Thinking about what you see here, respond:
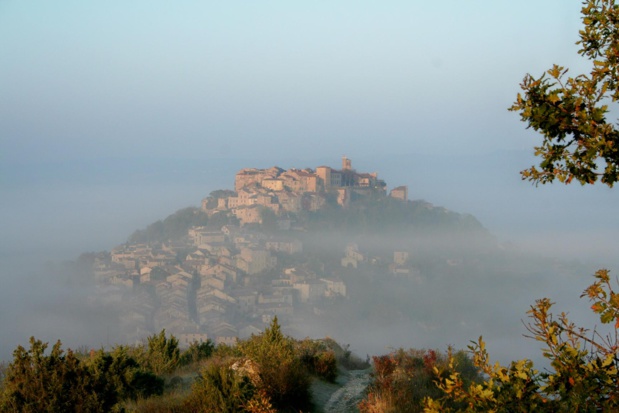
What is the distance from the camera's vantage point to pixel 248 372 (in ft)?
26.3

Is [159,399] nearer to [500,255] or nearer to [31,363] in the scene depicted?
[31,363]

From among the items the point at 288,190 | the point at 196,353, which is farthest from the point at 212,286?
the point at 196,353

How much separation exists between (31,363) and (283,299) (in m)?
109

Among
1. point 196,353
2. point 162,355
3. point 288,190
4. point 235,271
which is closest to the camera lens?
point 162,355

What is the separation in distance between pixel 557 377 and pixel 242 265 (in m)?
122

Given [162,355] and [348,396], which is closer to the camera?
[348,396]

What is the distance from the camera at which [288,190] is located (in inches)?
5832

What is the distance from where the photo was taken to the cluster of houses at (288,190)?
5702 inches

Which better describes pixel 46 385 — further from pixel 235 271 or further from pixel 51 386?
pixel 235 271

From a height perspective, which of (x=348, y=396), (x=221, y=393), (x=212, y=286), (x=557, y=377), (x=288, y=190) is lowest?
(x=212, y=286)

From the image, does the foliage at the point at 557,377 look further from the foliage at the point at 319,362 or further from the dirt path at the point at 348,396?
the foliage at the point at 319,362

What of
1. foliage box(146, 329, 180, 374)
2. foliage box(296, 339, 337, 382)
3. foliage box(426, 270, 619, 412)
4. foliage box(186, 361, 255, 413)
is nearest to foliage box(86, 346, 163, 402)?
foliage box(186, 361, 255, 413)

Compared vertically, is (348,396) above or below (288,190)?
below

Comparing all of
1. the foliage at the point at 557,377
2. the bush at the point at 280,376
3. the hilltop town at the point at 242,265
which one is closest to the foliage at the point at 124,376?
the bush at the point at 280,376
